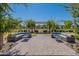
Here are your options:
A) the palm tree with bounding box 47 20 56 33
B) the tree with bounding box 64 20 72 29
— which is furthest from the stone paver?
the tree with bounding box 64 20 72 29

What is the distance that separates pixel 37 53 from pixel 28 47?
0.20 metres

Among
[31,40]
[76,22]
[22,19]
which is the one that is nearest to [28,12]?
[22,19]

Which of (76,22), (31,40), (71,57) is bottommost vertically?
(71,57)

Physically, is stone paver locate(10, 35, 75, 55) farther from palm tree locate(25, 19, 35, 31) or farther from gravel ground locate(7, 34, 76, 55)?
palm tree locate(25, 19, 35, 31)

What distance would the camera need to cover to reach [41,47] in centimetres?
499

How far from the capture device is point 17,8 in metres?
4.96

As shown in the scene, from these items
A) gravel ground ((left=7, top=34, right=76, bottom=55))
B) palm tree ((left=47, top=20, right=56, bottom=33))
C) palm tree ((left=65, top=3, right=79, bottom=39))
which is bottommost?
gravel ground ((left=7, top=34, right=76, bottom=55))

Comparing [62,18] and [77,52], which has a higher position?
[62,18]

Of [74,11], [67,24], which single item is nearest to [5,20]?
[67,24]

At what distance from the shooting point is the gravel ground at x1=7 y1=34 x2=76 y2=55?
16.3ft

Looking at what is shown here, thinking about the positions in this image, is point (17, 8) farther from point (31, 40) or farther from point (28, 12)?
point (31, 40)

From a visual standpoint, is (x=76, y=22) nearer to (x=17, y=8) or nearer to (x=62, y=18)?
(x=62, y=18)

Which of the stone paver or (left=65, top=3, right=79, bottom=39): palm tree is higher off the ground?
(left=65, top=3, right=79, bottom=39): palm tree

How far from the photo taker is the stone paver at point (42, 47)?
16.3ft
